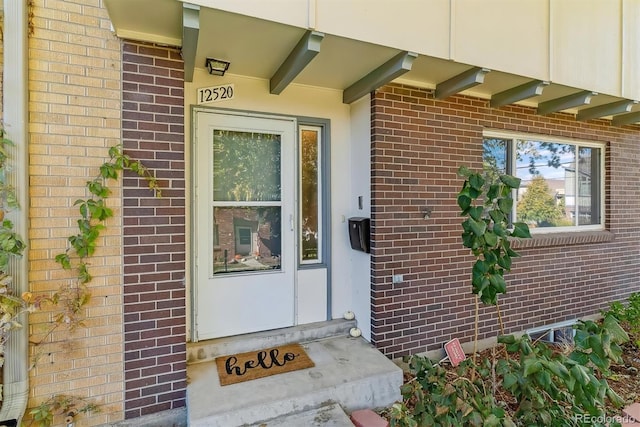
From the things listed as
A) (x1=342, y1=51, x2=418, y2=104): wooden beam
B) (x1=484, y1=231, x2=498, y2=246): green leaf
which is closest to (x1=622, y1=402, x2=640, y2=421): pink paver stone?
(x1=484, y1=231, x2=498, y2=246): green leaf

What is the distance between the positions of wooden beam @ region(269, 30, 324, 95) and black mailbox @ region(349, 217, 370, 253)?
1406 mm

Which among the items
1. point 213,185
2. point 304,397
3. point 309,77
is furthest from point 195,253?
point 309,77

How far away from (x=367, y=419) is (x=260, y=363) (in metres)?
0.94

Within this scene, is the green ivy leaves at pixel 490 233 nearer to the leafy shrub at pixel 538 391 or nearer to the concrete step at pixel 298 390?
the leafy shrub at pixel 538 391

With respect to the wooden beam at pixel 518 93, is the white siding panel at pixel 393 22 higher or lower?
higher

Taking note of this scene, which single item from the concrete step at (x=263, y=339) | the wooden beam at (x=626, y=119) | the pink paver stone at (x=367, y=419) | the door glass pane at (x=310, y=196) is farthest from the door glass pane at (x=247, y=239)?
the wooden beam at (x=626, y=119)

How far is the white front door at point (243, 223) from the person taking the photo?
113 inches

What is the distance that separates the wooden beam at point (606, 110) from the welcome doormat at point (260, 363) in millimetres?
4366

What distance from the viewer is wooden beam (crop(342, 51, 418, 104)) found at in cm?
250

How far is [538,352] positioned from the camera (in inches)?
64.0

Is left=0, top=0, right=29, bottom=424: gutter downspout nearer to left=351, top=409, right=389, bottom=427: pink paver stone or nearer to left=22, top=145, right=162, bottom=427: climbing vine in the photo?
left=22, top=145, right=162, bottom=427: climbing vine

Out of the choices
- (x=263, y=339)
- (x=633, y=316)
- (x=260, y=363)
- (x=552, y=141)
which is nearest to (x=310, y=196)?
(x=263, y=339)

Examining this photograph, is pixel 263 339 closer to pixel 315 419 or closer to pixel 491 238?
pixel 315 419

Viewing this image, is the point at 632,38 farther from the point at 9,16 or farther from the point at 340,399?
the point at 9,16
